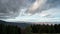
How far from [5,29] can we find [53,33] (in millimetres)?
24830

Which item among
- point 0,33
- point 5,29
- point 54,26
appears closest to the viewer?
point 0,33

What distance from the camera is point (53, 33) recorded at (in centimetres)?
6425

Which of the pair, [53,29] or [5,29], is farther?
[53,29]

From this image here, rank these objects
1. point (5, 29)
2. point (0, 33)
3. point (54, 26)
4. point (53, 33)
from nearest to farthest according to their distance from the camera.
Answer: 1. point (0, 33)
2. point (5, 29)
3. point (53, 33)
4. point (54, 26)

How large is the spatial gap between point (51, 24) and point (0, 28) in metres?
33.6

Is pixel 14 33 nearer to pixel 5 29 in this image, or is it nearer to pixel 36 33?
pixel 5 29

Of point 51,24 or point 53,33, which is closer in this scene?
point 53,33

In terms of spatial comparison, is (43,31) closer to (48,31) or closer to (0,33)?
(48,31)

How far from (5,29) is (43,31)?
22.8 metres

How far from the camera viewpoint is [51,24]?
72.5m

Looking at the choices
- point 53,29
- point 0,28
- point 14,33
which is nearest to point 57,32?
point 53,29

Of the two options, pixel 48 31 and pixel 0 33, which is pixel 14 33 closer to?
pixel 0 33

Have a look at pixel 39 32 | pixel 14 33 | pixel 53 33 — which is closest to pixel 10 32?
pixel 14 33

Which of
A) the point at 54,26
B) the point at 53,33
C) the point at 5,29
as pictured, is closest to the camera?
the point at 5,29
